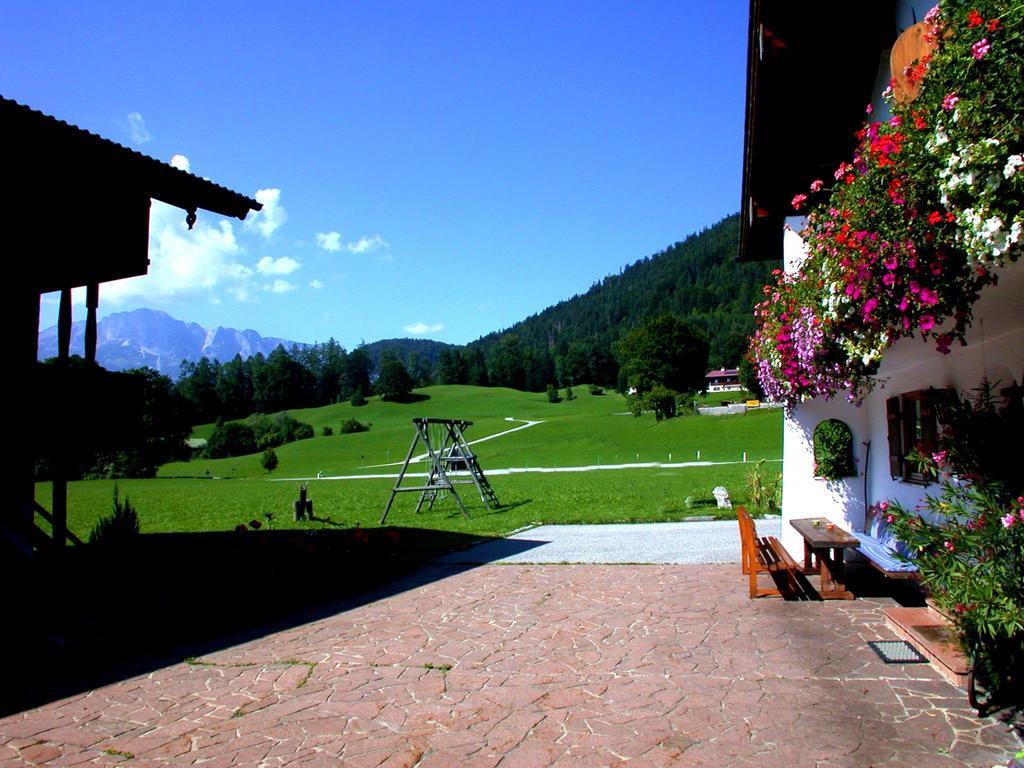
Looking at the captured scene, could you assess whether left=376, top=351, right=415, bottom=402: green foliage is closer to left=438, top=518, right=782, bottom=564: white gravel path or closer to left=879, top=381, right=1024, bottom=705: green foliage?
left=438, top=518, right=782, bottom=564: white gravel path

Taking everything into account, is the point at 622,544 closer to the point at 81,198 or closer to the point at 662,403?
the point at 81,198

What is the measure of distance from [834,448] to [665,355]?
6824 cm

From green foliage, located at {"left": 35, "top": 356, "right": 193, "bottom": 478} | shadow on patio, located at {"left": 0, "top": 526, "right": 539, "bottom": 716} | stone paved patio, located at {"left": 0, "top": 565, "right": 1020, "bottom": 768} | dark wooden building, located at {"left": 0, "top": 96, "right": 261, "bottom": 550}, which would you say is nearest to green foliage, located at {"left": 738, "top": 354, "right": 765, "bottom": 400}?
stone paved patio, located at {"left": 0, "top": 565, "right": 1020, "bottom": 768}

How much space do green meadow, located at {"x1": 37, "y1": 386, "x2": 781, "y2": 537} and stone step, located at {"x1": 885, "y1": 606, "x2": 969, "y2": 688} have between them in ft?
31.6

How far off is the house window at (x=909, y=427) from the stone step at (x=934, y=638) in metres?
1.52

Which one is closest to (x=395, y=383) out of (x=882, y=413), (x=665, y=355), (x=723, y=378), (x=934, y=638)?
(x=665, y=355)

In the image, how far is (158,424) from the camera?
57188 millimetres

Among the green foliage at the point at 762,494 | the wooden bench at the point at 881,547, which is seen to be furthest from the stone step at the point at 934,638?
the green foliage at the point at 762,494

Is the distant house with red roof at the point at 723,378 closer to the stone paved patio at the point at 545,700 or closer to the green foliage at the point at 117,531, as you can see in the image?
the green foliage at the point at 117,531

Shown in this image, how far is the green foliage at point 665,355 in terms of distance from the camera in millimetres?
75875

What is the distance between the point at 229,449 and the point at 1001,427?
80.6 metres

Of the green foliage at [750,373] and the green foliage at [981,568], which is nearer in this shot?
the green foliage at [981,568]

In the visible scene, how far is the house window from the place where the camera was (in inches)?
282

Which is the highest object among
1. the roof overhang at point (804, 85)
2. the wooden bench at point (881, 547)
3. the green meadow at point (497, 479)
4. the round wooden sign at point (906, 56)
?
the roof overhang at point (804, 85)
